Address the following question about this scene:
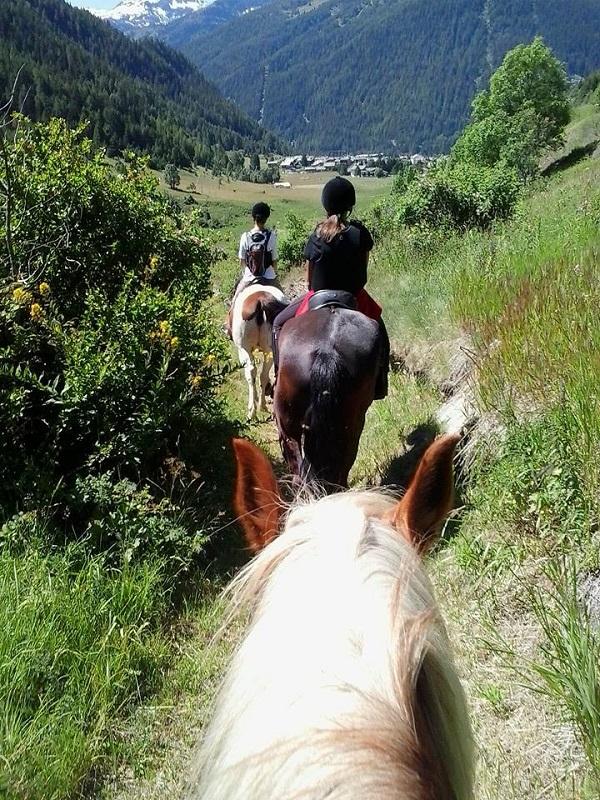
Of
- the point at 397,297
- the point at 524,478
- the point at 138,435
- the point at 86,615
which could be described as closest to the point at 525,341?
the point at 524,478

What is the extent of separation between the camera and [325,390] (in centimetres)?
377

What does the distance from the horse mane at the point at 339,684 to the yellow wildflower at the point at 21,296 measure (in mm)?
3445

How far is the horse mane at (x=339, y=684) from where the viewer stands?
0.88m

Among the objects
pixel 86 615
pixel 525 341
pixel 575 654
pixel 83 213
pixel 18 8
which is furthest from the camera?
pixel 18 8

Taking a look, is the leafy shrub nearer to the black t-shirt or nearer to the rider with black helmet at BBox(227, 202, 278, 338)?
the rider with black helmet at BBox(227, 202, 278, 338)

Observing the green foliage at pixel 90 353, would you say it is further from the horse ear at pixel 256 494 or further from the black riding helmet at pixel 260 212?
the black riding helmet at pixel 260 212

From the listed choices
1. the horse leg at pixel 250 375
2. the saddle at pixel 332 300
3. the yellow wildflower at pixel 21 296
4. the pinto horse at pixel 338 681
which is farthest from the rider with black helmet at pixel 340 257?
the pinto horse at pixel 338 681

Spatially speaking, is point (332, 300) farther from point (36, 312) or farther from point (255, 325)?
point (255, 325)

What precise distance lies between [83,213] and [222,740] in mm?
5013

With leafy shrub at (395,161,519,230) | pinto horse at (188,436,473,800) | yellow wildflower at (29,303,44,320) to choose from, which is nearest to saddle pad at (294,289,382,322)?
yellow wildflower at (29,303,44,320)

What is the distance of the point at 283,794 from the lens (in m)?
0.86

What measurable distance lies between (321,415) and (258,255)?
180 inches

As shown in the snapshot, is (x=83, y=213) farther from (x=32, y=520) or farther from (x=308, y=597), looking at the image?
(x=308, y=597)

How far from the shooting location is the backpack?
785 cm
